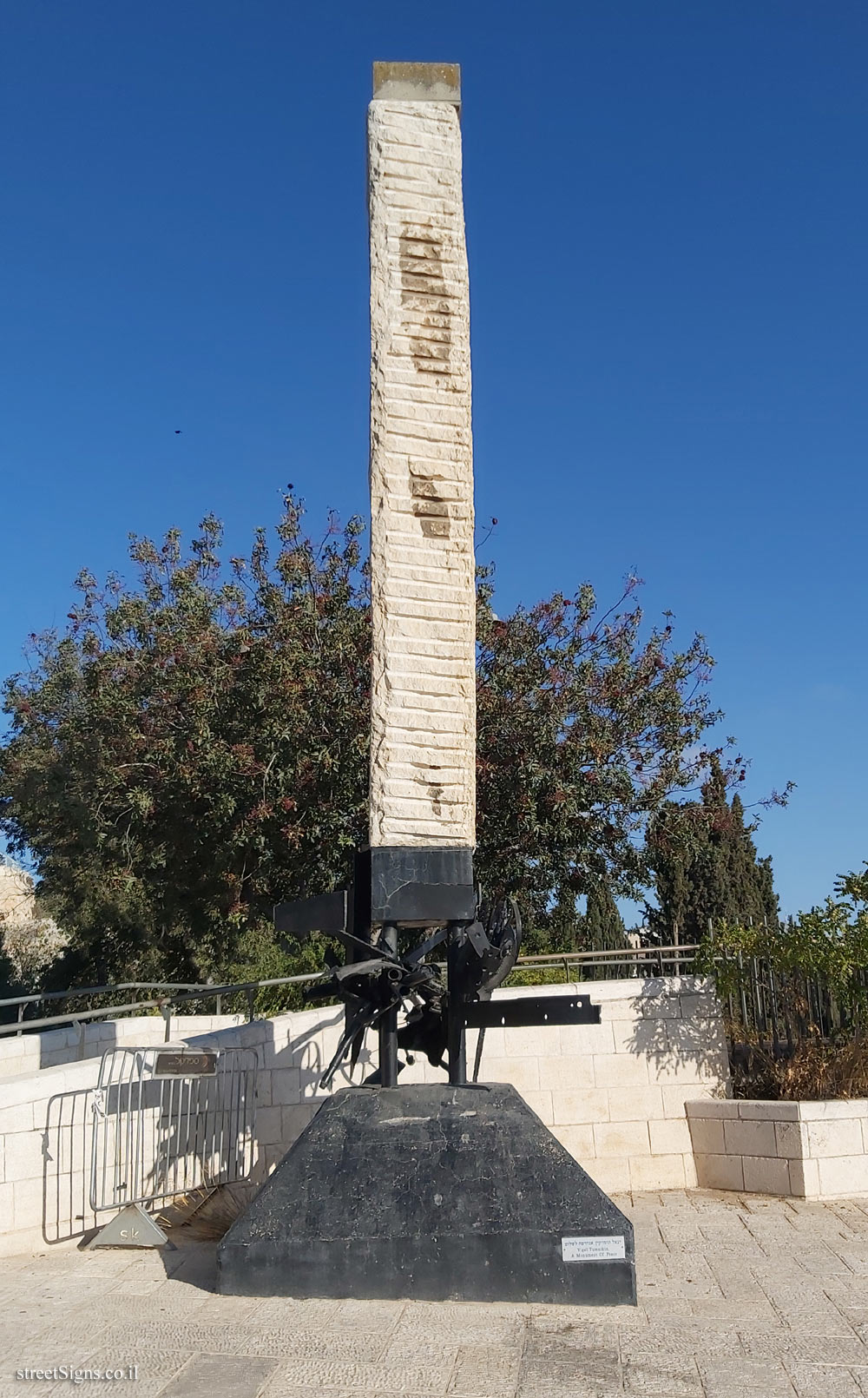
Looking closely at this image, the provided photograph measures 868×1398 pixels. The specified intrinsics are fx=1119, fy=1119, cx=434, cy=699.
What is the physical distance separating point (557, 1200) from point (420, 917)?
1678mm

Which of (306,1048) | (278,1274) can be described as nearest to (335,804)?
(306,1048)

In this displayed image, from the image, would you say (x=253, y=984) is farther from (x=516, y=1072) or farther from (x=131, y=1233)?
(x=131, y=1233)

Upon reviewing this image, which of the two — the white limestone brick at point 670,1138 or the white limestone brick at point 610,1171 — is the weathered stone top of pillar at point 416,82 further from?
the white limestone brick at point 610,1171

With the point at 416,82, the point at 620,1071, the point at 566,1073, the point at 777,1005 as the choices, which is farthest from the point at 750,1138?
the point at 416,82

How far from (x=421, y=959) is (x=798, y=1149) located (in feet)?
10.6

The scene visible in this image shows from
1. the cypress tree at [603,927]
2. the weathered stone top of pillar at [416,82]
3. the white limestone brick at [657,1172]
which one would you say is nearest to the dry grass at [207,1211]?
the white limestone brick at [657,1172]

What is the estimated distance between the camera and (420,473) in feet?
22.7

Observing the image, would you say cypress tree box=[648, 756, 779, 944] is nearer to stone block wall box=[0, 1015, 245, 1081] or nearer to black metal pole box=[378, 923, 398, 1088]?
stone block wall box=[0, 1015, 245, 1081]

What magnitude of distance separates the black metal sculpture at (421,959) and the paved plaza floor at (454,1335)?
135 cm

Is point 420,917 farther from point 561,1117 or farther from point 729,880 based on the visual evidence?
point 729,880

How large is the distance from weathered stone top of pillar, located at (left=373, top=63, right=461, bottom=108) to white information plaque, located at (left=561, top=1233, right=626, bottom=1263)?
684cm

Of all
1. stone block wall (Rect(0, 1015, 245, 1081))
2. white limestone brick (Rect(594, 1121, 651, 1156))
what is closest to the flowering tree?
stone block wall (Rect(0, 1015, 245, 1081))

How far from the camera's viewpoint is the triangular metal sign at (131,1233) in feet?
21.6

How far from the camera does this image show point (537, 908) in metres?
13.5
